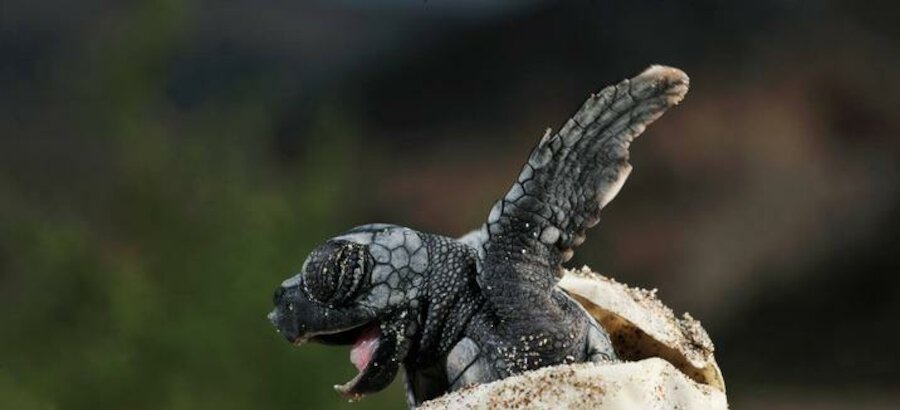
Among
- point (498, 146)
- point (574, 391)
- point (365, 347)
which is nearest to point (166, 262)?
point (498, 146)

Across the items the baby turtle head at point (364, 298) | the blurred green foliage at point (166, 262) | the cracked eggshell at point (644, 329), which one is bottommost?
the cracked eggshell at point (644, 329)

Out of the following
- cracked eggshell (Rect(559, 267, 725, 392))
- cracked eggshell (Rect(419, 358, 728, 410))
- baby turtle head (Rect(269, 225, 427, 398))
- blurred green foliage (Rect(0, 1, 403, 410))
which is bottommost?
cracked eggshell (Rect(419, 358, 728, 410))

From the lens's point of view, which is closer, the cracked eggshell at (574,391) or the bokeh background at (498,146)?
the cracked eggshell at (574,391)

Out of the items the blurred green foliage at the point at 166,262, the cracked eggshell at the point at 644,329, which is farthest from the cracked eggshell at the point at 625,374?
the blurred green foliage at the point at 166,262

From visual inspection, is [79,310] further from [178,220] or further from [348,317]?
[348,317]

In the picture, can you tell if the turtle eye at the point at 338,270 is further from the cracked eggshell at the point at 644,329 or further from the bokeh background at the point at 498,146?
the bokeh background at the point at 498,146

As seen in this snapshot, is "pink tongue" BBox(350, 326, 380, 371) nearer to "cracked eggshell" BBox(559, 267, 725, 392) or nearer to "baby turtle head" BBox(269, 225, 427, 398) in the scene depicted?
"baby turtle head" BBox(269, 225, 427, 398)

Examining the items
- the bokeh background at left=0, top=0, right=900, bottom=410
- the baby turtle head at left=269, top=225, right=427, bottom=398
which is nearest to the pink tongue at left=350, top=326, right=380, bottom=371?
the baby turtle head at left=269, top=225, right=427, bottom=398

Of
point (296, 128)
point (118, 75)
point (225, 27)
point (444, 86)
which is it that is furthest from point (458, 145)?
point (118, 75)
